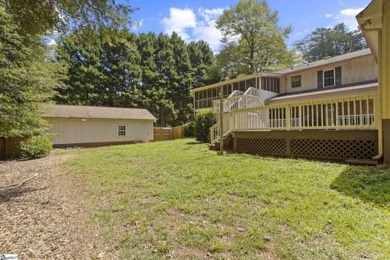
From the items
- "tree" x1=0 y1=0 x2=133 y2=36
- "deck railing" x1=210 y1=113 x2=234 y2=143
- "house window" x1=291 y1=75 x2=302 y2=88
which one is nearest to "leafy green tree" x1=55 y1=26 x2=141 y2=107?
"house window" x1=291 y1=75 x2=302 y2=88

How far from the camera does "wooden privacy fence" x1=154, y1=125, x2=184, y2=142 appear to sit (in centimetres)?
2627

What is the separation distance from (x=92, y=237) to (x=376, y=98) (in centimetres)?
695

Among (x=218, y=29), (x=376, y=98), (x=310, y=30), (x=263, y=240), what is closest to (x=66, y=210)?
(x=263, y=240)

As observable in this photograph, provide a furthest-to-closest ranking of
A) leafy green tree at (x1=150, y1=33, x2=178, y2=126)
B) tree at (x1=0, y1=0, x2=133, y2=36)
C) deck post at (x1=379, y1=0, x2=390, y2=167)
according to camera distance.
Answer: leafy green tree at (x1=150, y1=33, x2=178, y2=126) < deck post at (x1=379, y1=0, x2=390, y2=167) < tree at (x1=0, y1=0, x2=133, y2=36)

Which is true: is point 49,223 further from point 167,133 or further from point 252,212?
point 167,133

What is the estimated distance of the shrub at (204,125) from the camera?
13.8m

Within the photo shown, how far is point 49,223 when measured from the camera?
4262 mm

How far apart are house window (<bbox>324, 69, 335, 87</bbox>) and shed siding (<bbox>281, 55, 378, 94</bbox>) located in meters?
0.29

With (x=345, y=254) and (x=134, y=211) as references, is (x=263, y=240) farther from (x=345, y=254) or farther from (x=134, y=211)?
(x=134, y=211)

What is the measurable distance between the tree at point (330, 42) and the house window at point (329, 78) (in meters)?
23.5

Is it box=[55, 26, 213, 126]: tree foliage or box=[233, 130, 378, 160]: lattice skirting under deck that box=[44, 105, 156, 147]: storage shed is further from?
box=[233, 130, 378, 160]: lattice skirting under deck

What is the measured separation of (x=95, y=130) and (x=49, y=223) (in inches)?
698

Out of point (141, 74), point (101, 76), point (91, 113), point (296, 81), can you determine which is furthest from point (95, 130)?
point (296, 81)

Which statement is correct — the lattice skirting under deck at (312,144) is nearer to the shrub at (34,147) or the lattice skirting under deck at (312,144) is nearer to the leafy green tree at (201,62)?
the shrub at (34,147)
